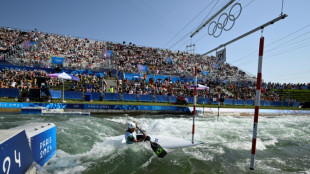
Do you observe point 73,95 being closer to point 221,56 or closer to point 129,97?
point 129,97

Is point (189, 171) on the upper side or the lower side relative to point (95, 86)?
lower

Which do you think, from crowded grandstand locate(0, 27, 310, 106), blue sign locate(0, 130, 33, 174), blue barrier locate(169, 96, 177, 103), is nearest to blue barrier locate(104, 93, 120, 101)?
crowded grandstand locate(0, 27, 310, 106)

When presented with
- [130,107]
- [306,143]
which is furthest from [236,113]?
[130,107]

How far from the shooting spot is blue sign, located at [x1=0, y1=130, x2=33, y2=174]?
2226 millimetres

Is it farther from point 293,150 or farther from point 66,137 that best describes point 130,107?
point 293,150

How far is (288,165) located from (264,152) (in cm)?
127

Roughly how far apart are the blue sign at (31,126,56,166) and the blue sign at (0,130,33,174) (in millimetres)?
598

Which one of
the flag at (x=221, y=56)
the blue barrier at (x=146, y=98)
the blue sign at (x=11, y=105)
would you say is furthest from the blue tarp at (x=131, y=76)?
the flag at (x=221, y=56)

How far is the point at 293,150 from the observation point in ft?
26.9

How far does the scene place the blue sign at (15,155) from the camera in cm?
223

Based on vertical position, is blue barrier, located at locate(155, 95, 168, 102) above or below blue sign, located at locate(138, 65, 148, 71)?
below

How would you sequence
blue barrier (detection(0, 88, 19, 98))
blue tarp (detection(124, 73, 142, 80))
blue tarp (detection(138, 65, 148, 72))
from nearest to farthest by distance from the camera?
blue barrier (detection(0, 88, 19, 98))
blue tarp (detection(124, 73, 142, 80))
blue tarp (detection(138, 65, 148, 72))

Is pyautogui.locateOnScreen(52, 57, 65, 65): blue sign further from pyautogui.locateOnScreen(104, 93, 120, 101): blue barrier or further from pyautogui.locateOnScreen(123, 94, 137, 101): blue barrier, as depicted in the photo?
pyautogui.locateOnScreen(123, 94, 137, 101): blue barrier

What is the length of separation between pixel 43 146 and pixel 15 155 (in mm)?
1543
